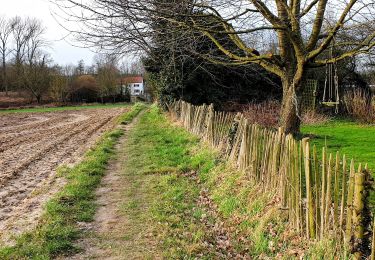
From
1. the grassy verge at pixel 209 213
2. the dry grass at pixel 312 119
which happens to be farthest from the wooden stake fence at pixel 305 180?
the dry grass at pixel 312 119

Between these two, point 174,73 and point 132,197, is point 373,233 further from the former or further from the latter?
point 174,73

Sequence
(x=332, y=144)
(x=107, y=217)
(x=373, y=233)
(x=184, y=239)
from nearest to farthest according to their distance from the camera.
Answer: (x=373, y=233) → (x=184, y=239) → (x=107, y=217) → (x=332, y=144)

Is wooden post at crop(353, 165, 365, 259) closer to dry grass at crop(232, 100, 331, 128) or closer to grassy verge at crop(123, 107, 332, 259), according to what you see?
grassy verge at crop(123, 107, 332, 259)

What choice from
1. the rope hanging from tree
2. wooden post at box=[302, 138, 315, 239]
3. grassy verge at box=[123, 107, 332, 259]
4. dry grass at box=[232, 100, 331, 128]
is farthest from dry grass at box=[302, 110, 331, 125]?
wooden post at box=[302, 138, 315, 239]

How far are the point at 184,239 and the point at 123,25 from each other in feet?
18.3

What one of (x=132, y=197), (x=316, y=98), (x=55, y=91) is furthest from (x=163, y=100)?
(x=55, y=91)

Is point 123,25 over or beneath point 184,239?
over

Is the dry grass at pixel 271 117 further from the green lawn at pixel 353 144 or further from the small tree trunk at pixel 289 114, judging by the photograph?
the small tree trunk at pixel 289 114

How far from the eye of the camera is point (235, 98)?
2480 centimetres

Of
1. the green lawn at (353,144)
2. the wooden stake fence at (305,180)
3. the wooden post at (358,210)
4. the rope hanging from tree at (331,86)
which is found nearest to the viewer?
the wooden post at (358,210)

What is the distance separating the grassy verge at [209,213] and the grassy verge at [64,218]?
2.69ft

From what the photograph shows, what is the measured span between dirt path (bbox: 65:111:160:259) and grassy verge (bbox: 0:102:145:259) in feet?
0.61

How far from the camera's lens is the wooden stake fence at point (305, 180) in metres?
3.72

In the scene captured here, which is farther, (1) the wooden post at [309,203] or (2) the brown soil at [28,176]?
(2) the brown soil at [28,176]
